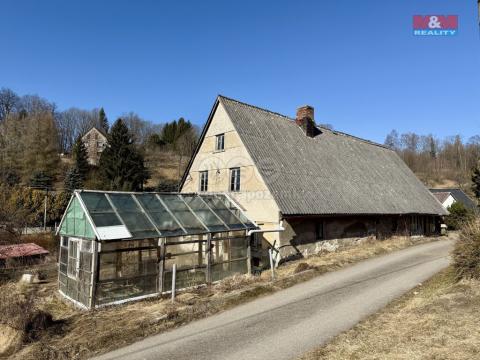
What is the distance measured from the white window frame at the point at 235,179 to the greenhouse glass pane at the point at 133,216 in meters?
6.96

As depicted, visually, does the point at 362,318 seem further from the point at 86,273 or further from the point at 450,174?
the point at 450,174

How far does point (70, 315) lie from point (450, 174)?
8347 centimetres

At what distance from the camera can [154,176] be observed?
204 ft

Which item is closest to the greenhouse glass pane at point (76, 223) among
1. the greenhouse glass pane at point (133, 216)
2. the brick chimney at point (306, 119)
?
the greenhouse glass pane at point (133, 216)

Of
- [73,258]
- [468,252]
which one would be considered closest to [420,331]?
[468,252]

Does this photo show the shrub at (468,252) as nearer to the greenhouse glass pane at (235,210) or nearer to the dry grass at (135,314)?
the dry grass at (135,314)

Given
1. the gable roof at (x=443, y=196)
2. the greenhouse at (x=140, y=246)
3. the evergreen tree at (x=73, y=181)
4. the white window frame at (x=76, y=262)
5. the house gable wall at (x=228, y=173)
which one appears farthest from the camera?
the gable roof at (x=443, y=196)

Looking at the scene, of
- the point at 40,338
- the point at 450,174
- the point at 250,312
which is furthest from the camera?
the point at 450,174

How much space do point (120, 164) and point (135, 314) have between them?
127ft

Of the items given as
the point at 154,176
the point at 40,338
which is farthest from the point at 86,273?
the point at 154,176

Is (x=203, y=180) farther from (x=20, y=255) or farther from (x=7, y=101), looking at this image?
(x=7, y=101)

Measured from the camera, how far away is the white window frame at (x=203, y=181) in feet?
73.0

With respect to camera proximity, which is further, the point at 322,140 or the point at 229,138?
the point at 322,140

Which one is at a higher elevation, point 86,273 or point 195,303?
point 86,273
